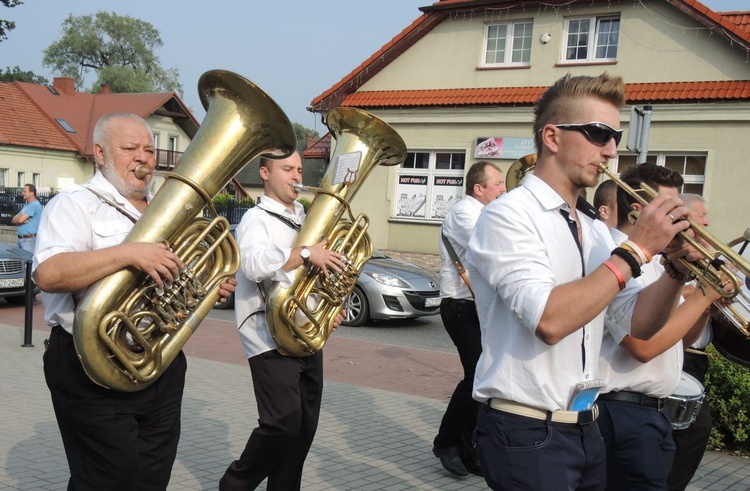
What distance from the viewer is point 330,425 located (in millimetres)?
6316

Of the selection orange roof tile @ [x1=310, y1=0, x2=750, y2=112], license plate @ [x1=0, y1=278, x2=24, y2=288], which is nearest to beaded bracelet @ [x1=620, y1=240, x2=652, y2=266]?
license plate @ [x1=0, y1=278, x2=24, y2=288]

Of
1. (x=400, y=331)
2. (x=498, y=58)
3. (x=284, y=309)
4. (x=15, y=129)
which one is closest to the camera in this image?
(x=284, y=309)

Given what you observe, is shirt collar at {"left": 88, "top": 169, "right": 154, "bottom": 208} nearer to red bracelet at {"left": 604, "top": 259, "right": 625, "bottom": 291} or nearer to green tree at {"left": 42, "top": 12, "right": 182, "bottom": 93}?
red bracelet at {"left": 604, "top": 259, "right": 625, "bottom": 291}

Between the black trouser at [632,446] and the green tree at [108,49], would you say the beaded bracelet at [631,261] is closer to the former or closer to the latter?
the black trouser at [632,446]

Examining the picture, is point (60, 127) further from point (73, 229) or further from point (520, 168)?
point (73, 229)

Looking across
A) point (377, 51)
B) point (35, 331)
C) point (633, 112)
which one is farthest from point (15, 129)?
point (633, 112)

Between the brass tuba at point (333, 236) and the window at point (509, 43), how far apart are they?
14.4 m

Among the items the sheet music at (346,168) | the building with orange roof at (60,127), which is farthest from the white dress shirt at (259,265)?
the building with orange roof at (60,127)

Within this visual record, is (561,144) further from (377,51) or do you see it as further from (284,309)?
(377,51)

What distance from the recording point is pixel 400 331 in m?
11.5

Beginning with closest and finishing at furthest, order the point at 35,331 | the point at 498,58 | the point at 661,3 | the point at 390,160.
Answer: the point at 390,160
the point at 35,331
the point at 661,3
the point at 498,58

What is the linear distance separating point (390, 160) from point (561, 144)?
2697 millimetres

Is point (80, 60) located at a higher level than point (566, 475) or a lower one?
higher

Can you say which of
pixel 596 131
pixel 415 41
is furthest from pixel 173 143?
pixel 596 131
